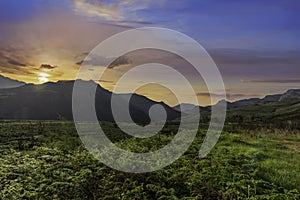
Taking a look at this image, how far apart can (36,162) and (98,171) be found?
1.95 metres

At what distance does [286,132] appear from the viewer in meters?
23.4

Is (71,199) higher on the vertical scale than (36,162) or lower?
lower

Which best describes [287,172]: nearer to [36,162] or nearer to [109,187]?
[109,187]

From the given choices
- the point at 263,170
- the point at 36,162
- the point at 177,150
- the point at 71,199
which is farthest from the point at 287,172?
the point at 36,162

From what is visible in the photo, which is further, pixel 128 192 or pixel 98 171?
pixel 98 171

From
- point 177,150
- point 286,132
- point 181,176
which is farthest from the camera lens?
point 286,132

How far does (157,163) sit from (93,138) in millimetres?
4662

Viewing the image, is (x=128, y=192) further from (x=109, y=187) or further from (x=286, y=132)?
(x=286, y=132)

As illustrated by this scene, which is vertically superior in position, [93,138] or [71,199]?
[93,138]

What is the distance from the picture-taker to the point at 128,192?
7594mm

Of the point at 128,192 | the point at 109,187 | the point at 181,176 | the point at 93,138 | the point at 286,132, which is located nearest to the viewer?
the point at 128,192

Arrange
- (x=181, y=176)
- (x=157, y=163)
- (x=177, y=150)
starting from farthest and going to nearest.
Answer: (x=177, y=150) < (x=157, y=163) < (x=181, y=176)

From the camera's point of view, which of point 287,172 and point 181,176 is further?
point 287,172

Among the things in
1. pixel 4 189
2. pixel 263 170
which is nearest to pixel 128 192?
pixel 4 189
